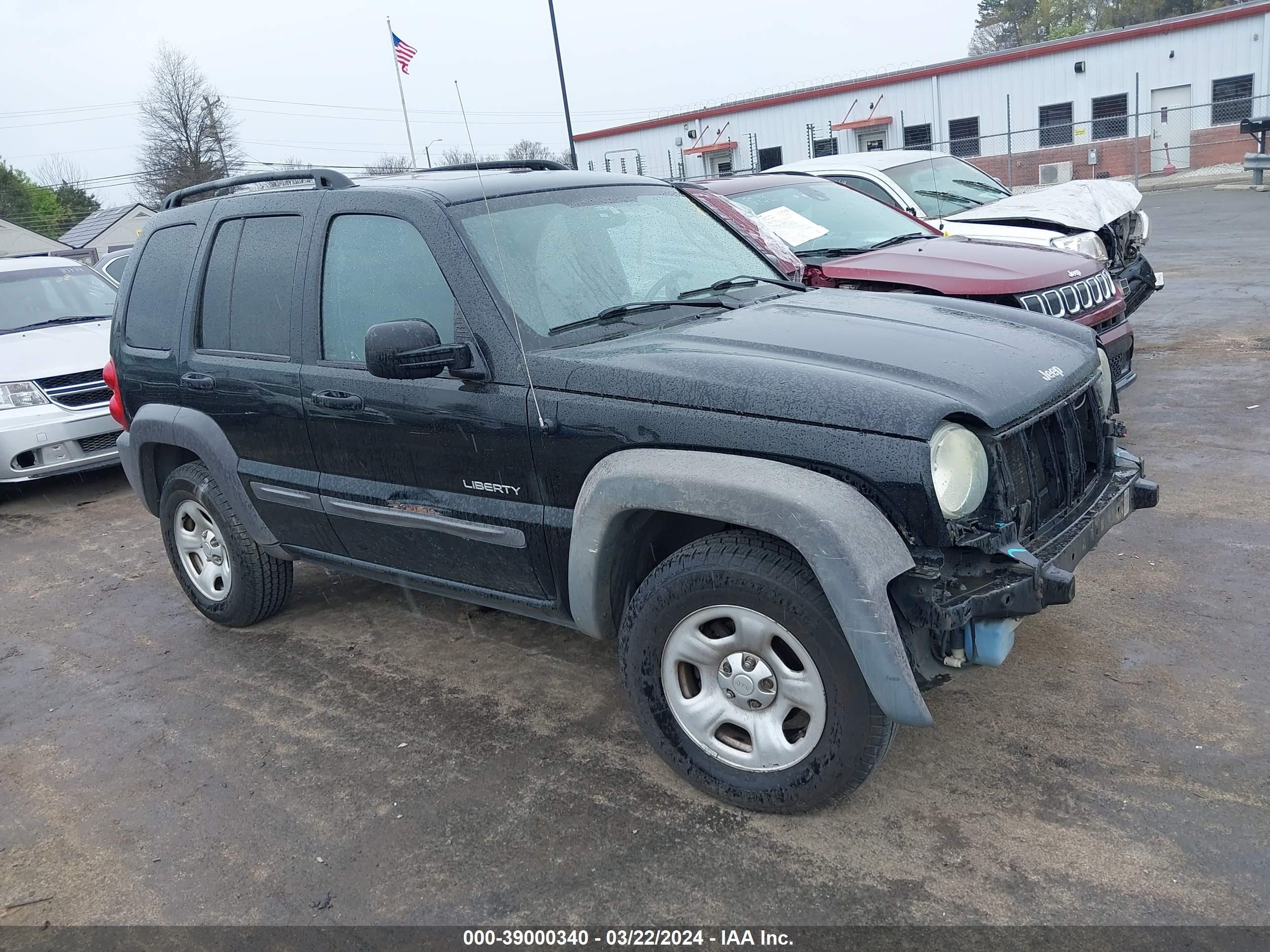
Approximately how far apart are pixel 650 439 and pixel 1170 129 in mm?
34767

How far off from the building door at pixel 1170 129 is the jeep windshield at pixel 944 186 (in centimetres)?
2517

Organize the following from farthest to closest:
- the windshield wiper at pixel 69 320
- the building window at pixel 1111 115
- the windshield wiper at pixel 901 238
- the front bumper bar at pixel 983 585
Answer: the building window at pixel 1111 115 → the windshield wiper at pixel 69 320 → the windshield wiper at pixel 901 238 → the front bumper bar at pixel 983 585

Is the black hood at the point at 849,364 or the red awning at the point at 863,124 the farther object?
the red awning at the point at 863,124

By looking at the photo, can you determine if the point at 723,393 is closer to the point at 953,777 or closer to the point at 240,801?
the point at 953,777

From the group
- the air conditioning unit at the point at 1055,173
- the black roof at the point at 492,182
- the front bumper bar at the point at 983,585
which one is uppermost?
the black roof at the point at 492,182

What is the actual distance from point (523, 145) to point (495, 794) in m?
14.9

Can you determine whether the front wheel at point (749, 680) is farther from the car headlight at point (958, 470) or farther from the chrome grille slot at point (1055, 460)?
Result: the chrome grille slot at point (1055, 460)

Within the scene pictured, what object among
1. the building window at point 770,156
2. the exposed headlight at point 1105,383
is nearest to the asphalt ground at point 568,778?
the exposed headlight at point 1105,383

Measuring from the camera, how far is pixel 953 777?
131 inches

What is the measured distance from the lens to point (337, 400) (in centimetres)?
403

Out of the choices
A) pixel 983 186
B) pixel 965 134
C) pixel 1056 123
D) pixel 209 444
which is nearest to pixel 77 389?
pixel 209 444

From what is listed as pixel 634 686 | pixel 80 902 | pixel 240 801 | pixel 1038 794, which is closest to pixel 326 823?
pixel 240 801

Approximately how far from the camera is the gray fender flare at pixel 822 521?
2764 millimetres

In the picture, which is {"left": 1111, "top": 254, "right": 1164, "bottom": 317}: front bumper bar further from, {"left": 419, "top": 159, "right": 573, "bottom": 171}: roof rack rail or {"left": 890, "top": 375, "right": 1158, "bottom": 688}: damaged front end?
{"left": 890, "top": 375, "right": 1158, "bottom": 688}: damaged front end
